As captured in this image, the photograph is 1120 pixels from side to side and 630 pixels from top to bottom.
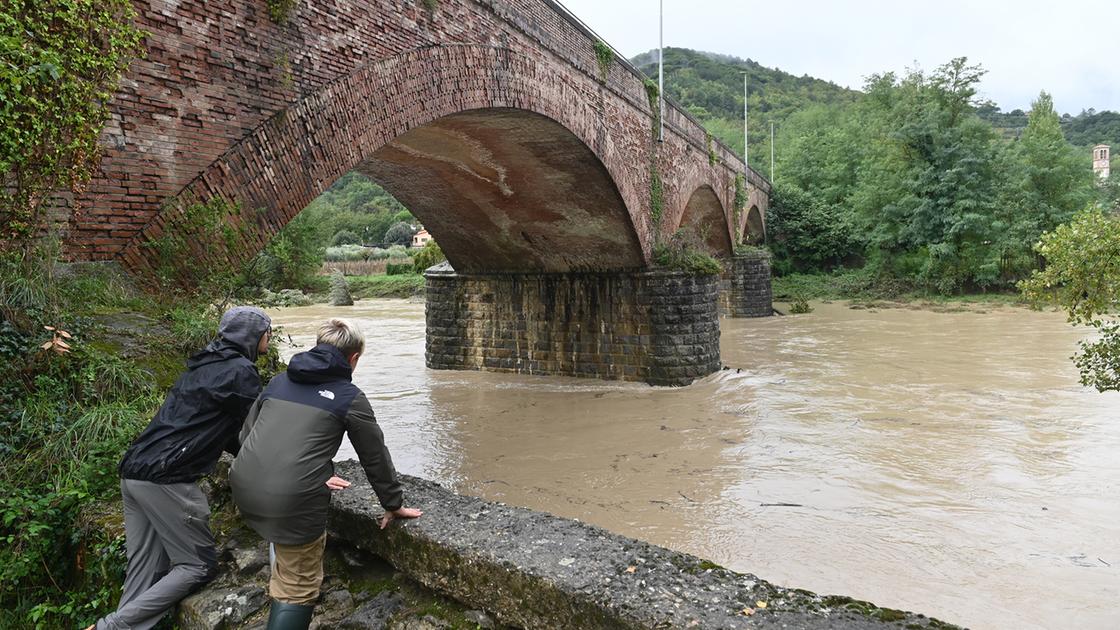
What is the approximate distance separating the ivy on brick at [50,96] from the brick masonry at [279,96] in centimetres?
31

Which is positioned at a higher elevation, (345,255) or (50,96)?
(50,96)

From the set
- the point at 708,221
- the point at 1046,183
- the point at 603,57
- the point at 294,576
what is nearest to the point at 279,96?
the point at 294,576

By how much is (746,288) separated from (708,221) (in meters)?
4.20

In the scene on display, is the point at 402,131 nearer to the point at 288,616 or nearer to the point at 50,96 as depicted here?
the point at 50,96

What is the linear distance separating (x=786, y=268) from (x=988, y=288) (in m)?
10.2

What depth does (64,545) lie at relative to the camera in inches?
113

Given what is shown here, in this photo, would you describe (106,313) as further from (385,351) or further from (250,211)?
(385,351)

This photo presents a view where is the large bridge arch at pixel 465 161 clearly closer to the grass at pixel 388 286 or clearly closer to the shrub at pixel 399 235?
the grass at pixel 388 286

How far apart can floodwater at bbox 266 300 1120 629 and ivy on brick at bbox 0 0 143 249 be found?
14.9 feet

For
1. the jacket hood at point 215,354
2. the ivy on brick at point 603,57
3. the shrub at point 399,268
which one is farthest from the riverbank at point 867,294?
the jacket hood at point 215,354

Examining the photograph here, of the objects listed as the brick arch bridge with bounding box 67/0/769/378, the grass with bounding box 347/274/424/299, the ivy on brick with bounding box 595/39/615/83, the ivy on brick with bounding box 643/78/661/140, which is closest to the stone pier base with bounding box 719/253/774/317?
the brick arch bridge with bounding box 67/0/769/378

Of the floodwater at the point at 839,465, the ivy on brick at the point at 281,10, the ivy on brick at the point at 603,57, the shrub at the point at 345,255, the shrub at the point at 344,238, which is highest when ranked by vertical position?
the ivy on brick at the point at 603,57

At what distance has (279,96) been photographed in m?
5.21

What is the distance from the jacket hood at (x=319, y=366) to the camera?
227 cm
